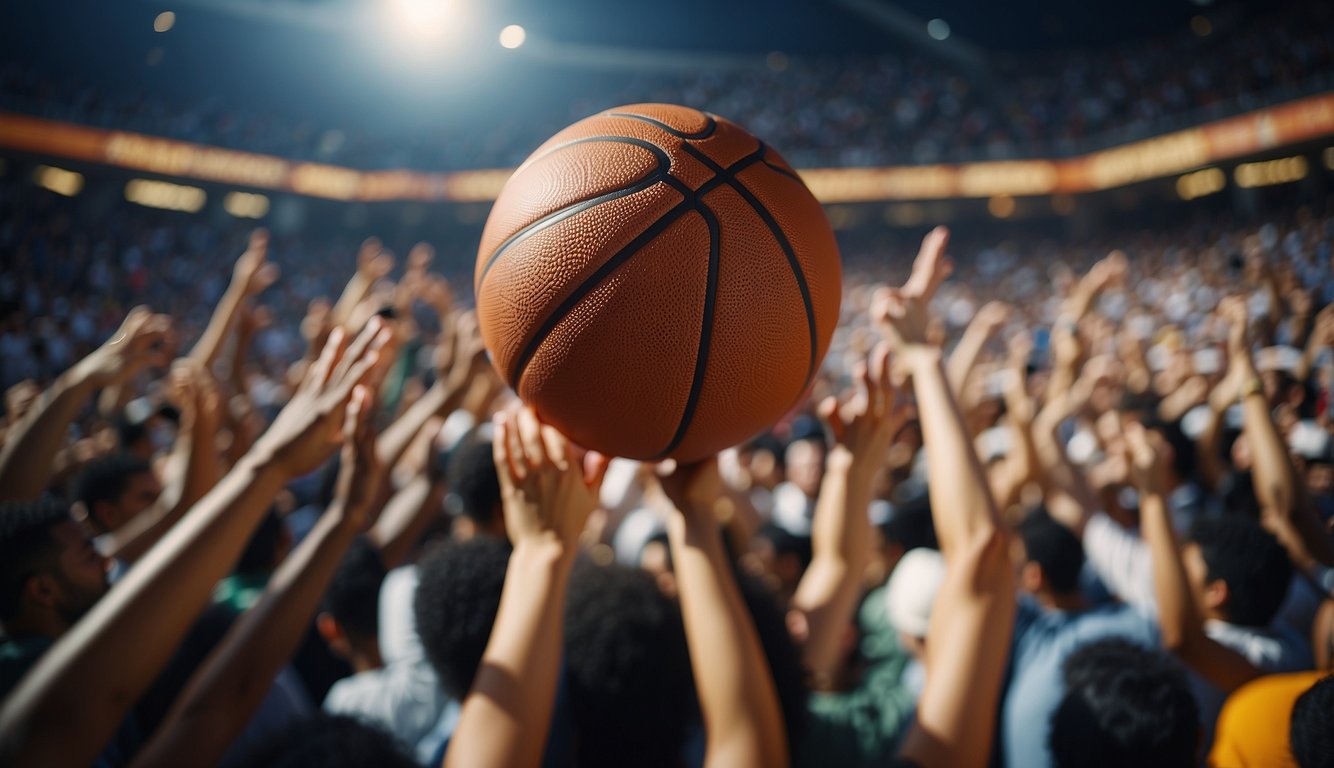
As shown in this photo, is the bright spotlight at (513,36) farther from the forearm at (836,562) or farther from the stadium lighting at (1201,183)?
the forearm at (836,562)

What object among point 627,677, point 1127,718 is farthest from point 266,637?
point 1127,718

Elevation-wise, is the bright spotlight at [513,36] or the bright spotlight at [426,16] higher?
the bright spotlight at [513,36]

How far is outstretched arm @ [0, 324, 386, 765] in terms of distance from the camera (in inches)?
38.8

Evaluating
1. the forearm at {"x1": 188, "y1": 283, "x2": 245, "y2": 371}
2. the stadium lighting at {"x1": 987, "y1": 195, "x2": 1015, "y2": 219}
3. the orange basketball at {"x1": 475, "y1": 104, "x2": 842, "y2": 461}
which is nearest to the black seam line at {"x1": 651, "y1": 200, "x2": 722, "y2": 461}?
the orange basketball at {"x1": 475, "y1": 104, "x2": 842, "y2": 461}

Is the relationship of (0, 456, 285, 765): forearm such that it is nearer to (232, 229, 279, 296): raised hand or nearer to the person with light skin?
the person with light skin

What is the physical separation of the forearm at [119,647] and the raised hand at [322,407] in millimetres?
160

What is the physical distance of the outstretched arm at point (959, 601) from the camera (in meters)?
1.27

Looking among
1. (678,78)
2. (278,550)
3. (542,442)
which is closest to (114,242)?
(678,78)

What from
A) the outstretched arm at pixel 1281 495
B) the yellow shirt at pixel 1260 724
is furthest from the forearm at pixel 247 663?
the outstretched arm at pixel 1281 495

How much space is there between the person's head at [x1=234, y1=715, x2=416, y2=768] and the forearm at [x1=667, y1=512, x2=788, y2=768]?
0.49 metres

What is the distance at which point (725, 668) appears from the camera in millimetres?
1340

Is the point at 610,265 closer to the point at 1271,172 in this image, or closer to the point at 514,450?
the point at 514,450

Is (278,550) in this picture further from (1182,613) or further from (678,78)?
(678,78)

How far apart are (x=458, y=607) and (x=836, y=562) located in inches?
35.7
